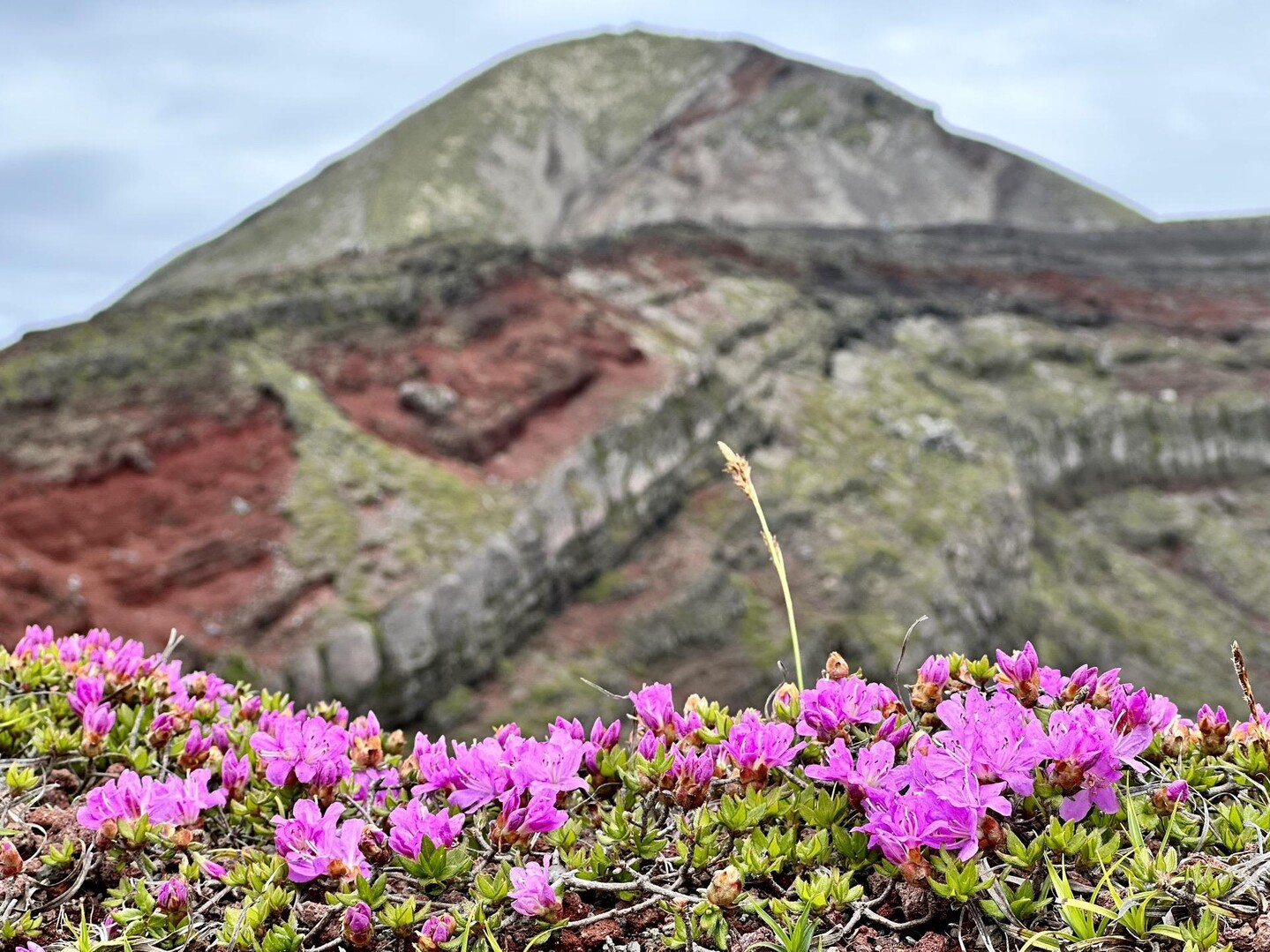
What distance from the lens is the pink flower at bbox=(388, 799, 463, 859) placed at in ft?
6.36

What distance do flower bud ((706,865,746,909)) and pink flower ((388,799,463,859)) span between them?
0.57m

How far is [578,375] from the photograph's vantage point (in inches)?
749

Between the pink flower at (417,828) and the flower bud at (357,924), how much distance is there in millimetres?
151

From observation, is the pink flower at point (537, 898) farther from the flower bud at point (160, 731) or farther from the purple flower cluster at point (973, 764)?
the flower bud at point (160, 731)

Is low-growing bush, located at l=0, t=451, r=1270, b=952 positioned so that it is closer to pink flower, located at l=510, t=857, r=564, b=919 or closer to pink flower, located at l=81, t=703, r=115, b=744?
pink flower, located at l=510, t=857, r=564, b=919

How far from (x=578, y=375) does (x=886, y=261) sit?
62.6 ft

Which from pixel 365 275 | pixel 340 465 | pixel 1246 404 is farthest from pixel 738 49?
pixel 340 465

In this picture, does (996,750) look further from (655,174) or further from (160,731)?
(655,174)

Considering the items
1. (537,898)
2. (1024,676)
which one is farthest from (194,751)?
(1024,676)

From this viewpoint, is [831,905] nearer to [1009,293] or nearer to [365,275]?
[365,275]

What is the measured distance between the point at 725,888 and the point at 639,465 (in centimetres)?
1692

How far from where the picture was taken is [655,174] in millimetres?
58906

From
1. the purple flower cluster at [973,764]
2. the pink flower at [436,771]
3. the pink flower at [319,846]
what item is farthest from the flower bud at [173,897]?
the purple flower cluster at [973,764]

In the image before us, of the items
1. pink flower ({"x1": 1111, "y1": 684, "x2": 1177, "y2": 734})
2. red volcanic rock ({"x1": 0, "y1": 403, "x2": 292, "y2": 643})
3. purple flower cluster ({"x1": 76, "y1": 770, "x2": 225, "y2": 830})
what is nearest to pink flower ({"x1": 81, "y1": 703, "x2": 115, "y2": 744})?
purple flower cluster ({"x1": 76, "y1": 770, "x2": 225, "y2": 830})
